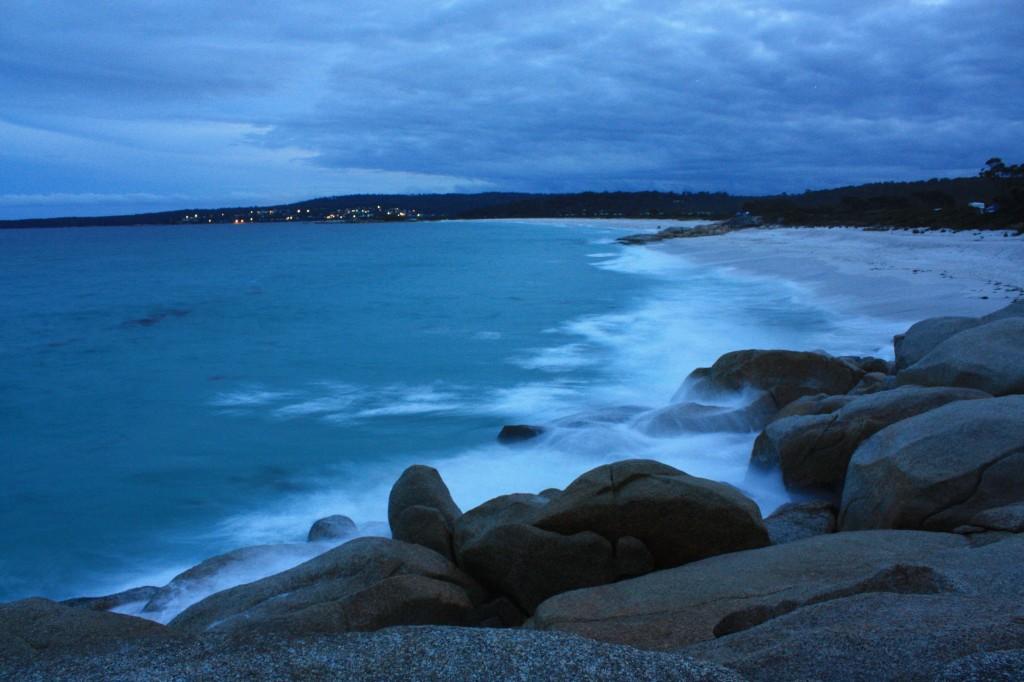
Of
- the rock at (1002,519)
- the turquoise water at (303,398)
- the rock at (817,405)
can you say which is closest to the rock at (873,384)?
the rock at (817,405)

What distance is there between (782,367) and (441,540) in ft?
17.5

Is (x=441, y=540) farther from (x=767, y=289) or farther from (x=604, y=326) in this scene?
(x=767, y=289)

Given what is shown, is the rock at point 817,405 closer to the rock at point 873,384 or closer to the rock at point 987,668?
the rock at point 873,384

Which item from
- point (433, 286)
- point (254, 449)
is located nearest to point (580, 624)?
point (254, 449)

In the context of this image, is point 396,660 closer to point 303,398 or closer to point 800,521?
point 800,521

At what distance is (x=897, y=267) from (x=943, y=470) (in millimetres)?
22086

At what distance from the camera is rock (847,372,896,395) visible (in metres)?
8.51

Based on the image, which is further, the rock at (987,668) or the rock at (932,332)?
the rock at (932,332)

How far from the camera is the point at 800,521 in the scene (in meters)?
5.80

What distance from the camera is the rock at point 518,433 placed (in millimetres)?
10086

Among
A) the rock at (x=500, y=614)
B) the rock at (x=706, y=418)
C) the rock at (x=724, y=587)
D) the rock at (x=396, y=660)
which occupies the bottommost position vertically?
the rock at (x=500, y=614)

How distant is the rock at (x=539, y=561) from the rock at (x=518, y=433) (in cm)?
504

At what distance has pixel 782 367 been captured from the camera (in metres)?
9.29

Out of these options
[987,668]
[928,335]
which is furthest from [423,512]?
[928,335]
